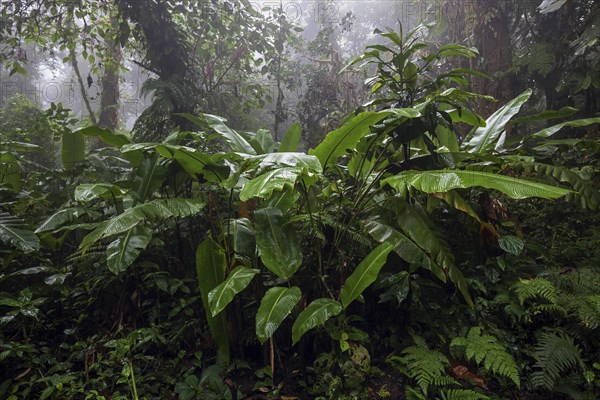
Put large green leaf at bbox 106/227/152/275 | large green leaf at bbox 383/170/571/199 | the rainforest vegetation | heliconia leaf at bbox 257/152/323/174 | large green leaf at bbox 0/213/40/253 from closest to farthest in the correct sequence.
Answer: large green leaf at bbox 383/170/571/199
heliconia leaf at bbox 257/152/323/174
the rainforest vegetation
large green leaf at bbox 106/227/152/275
large green leaf at bbox 0/213/40/253

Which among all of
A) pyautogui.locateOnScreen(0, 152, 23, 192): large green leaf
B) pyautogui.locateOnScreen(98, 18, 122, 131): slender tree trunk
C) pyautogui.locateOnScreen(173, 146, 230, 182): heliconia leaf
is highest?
pyautogui.locateOnScreen(98, 18, 122, 131): slender tree trunk

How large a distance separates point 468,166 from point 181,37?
5023 mm

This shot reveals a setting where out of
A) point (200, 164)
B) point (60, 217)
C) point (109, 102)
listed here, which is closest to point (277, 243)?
point (200, 164)

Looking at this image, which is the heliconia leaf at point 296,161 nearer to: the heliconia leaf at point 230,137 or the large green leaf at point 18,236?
the heliconia leaf at point 230,137

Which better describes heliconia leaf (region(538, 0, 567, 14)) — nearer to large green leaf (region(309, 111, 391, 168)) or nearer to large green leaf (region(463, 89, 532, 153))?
large green leaf (region(463, 89, 532, 153))

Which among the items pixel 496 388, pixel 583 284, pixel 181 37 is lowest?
pixel 496 388

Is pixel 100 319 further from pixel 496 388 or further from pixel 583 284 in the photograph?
pixel 583 284

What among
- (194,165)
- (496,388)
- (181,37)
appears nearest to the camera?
(496,388)

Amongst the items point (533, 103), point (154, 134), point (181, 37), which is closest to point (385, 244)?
point (154, 134)

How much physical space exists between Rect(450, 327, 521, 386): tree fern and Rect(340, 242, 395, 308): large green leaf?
67cm

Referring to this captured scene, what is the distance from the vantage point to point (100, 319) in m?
3.03

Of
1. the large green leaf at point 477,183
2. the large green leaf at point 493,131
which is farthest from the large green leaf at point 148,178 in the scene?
the large green leaf at point 493,131

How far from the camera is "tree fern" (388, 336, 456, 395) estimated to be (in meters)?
2.05

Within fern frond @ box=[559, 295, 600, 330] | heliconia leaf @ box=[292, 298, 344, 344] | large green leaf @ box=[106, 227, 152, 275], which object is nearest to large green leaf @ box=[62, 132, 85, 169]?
large green leaf @ box=[106, 227, 152, 275]
